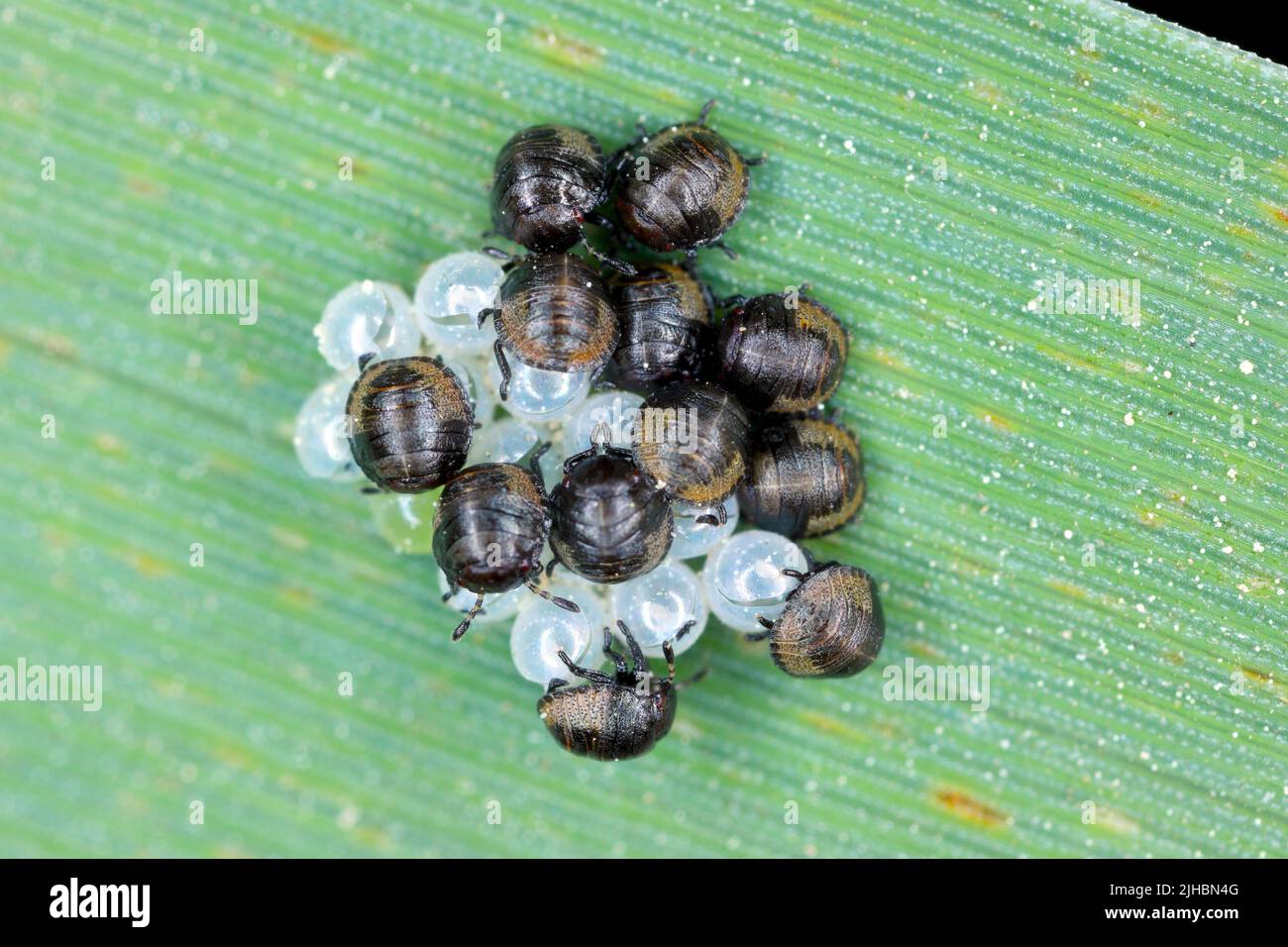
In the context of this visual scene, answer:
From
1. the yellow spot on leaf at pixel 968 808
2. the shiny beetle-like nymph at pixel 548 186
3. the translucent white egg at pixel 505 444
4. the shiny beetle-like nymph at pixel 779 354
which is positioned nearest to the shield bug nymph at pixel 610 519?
the translucent white egg at pixel 505 444

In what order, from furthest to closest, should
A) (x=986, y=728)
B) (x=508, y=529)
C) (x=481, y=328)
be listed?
(x=986, y=728)
(x=481, y=328)
(x=508, y=529)

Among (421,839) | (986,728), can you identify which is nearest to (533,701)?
(421,839)

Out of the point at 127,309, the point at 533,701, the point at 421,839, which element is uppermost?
the point at 127,309

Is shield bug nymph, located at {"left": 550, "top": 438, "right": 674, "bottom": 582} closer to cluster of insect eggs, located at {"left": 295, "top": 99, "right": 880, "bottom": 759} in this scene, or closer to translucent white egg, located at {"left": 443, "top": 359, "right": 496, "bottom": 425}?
cluster of insect eggs, located at {"left": 295, "top": 99, "right": 880, "bottom": 759}

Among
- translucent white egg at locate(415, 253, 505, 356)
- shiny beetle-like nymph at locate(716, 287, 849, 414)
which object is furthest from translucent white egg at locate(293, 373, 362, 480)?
shiny beetle-like nymph at locate(716, 287, 849, 414)

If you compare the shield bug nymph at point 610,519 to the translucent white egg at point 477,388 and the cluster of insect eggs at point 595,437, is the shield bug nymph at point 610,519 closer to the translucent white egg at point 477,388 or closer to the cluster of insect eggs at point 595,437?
the cluster of insect eggs at point 595,437

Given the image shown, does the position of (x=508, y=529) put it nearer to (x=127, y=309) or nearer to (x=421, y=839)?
(x=421, y=839)
